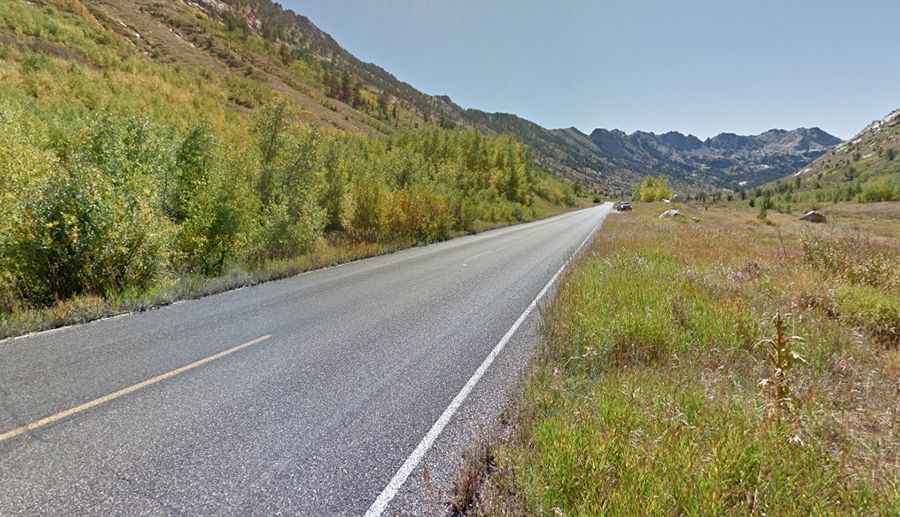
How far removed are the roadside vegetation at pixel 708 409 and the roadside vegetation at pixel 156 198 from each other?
7822mm

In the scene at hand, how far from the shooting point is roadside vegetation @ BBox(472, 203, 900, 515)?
7.05 ft

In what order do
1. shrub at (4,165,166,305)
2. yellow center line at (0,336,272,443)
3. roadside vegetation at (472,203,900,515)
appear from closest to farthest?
roadside vegetation at (472,203,900,515) → yellow center line at (0,336,272,443) → shrub at (4,165,166,305)

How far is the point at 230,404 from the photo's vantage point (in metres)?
3.75

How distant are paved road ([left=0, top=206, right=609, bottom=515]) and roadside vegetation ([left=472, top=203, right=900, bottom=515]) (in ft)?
3.81

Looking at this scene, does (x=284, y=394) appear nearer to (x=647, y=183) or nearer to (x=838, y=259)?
(x=838, y=259)

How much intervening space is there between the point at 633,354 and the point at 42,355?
7.67 meters

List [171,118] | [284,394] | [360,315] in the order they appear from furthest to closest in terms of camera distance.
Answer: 1. [171,118]
2. [360,315]
3. [284,394]

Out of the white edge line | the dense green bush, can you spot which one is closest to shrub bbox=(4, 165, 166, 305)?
the dense green bush

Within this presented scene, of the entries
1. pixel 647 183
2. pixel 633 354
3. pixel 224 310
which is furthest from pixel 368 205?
pixel 647 183

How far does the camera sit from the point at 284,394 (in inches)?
157

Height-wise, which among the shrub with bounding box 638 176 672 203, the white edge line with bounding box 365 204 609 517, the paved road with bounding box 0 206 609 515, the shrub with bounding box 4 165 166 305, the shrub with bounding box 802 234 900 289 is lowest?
the white edge line with bounding box 365 204 609 517

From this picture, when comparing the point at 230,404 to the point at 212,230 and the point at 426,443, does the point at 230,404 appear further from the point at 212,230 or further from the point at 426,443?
the point at 212,230

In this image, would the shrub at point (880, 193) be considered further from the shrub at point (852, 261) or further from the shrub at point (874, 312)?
the shrub at point (874, 312)

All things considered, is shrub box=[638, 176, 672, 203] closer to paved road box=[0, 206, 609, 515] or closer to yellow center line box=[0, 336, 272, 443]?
paved road box=[0, 206, 609, 515]
